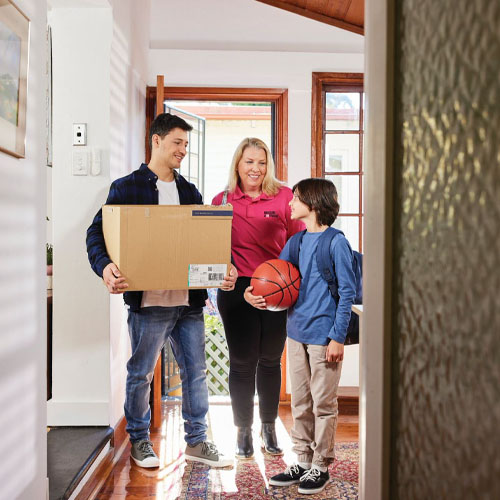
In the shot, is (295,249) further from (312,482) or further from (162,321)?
(312,482)

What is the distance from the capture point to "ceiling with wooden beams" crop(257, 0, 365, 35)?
3504 millimetres

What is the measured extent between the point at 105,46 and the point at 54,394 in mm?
1695

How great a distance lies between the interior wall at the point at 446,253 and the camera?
0.40m

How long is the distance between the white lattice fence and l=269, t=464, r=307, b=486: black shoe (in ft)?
7.87

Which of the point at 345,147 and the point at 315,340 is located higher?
the point at 345,147

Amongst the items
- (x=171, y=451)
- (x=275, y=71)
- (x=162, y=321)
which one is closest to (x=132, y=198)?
(x=162, y=321)

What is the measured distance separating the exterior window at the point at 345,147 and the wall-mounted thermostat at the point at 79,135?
1.60 meters

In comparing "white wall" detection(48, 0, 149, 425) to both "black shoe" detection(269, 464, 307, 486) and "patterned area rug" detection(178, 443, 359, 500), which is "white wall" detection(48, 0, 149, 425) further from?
"black shoe" detection(269, 464, 307, 486)

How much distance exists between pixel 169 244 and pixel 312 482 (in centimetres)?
116

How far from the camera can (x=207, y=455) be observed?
2707 mm

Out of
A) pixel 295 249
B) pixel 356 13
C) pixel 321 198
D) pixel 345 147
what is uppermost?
pixel 356 13

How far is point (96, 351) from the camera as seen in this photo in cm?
273

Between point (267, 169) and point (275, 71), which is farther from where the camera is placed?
point (275, 71)

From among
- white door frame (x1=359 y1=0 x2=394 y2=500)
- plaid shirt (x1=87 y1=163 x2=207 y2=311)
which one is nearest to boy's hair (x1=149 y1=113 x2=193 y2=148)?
plaid shirt (x1=87 y1=163 x2=207 y2=311)
